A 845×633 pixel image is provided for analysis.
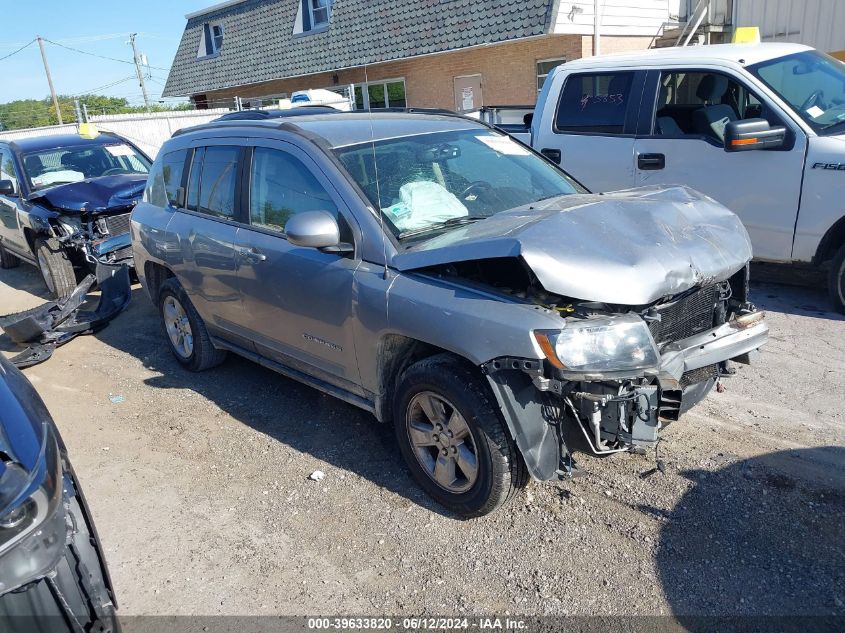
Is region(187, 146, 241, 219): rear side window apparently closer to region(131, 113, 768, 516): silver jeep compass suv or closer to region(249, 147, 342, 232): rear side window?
region(131, 113, 768, 516): silver jeep compass suv

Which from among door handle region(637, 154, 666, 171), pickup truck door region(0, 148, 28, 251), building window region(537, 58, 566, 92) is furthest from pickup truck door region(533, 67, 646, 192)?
building window region(537, 58, 566, 92)

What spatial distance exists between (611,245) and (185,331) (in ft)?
12.6

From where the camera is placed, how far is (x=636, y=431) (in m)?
3.03

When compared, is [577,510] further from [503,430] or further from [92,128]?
[92,128]

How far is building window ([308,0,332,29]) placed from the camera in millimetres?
19812

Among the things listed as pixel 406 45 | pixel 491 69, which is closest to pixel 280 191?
pixel 491 69

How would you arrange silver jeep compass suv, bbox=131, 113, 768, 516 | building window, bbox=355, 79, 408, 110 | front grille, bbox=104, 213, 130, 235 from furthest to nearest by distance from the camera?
building window, bbox=355, 79, 408, 110
front grille, bbox=104, 213, 130, 235
silver jeep compass suv, bbox=131, 113, 768, 516

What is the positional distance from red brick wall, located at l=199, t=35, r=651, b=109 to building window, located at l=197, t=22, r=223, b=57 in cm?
671

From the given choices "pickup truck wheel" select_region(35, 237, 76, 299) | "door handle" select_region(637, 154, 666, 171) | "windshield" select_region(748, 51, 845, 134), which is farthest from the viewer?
"pickup truck wheel" select_region(35, 237, 76, 299)

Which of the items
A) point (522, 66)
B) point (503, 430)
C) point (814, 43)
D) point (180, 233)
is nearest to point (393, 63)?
point (522, 66)

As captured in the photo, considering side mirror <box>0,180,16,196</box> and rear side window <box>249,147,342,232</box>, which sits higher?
rear side window <box>249,147,342,232</box>

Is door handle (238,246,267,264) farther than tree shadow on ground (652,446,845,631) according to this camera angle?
Yes

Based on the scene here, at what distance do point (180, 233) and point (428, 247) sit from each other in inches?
101

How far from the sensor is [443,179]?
406 cm
